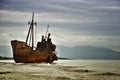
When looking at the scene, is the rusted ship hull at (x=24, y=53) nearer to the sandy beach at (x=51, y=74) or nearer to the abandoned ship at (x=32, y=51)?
the abandoned ship at (x=32, y=51)

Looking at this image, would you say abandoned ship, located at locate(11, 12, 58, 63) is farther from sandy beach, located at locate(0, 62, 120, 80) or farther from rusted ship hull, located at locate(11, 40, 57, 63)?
sandy beach, located at locate(0, 62, 120, 80)

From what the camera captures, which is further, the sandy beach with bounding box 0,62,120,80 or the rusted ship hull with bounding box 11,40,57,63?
the rusted ship hull with bounding box 11,40,57,63

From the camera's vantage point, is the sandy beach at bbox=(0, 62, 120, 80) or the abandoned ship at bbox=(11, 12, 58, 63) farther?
the abandoned ship at bbox=(11, 12, 58, 63)

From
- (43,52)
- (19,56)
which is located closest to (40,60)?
(43,52)

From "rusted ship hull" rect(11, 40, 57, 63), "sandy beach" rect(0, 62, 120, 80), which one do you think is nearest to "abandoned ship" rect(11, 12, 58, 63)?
"rusted ship hull" rect(11, 40, 57, 63)

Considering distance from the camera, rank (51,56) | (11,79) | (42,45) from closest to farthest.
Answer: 1. (11,79)
2. (42,45)
3. (51,56)

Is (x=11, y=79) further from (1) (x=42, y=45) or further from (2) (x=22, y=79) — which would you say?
(1) (x=42, y=45)

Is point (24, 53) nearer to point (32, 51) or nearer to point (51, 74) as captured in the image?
point (32, 51)

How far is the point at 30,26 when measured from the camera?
79688 millimetres

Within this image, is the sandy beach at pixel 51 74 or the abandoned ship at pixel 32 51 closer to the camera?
the sandy beach at pixel 51 74

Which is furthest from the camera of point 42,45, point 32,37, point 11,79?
point 42,45

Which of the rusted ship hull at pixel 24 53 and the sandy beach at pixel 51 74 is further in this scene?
the rusted ship hull at pixel 24 53

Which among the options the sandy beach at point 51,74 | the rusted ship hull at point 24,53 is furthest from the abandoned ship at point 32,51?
the sandy beach at point 51,74

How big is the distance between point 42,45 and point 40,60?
573cm
